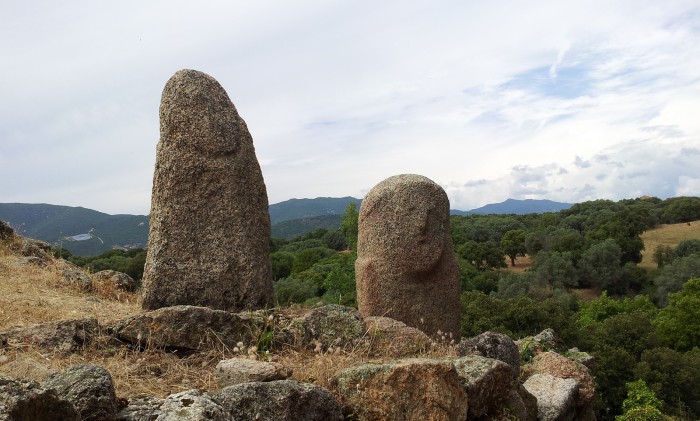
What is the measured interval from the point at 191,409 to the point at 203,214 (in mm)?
4142

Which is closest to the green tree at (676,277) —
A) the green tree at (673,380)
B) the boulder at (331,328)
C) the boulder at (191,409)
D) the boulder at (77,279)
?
the green tree at (673,380)

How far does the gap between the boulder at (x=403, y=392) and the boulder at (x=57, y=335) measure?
2.50 m

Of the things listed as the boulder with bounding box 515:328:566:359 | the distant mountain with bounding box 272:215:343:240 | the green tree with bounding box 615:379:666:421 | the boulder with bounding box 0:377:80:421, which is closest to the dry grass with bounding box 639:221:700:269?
the green tree with bounding box 615:379:666:421

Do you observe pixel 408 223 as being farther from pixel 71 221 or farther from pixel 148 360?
pixel 71 221

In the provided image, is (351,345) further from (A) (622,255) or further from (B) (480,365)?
(A) (622,255)

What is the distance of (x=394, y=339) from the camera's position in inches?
260

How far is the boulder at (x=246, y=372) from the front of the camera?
491 centimetres

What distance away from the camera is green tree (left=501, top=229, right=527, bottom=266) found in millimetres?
66750

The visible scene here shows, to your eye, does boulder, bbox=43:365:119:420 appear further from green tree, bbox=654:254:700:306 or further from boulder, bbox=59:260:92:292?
green tree, bbox=654:254:700:306

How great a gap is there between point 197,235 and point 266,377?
10.8 ft

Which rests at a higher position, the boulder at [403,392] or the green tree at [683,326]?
the boulder at [403,392]

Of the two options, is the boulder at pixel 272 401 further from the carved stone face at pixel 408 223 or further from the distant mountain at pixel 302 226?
the distant mountain at pixel 302 226

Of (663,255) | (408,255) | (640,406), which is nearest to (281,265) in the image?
(663,255)

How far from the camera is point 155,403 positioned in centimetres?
468
